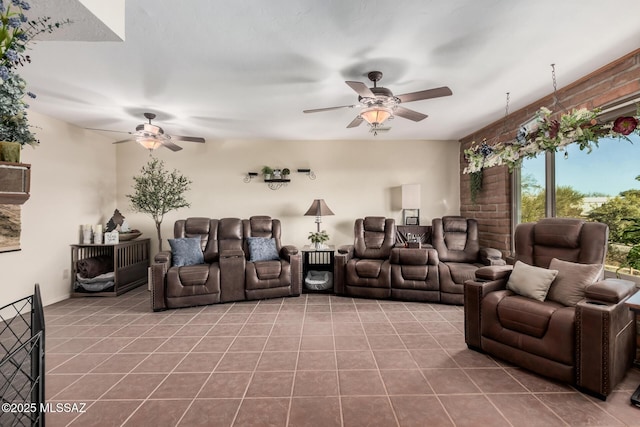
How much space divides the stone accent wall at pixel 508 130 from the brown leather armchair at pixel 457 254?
1.07ft

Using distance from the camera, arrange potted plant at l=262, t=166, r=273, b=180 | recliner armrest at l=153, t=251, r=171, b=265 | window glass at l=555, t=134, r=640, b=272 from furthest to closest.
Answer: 1. potted plant at l=262, t=166, r=273, b=180
2. recliner armrest at l=153, t=251, r=171, b=265
3. window glass at l=555, t=134, r=640, b=272

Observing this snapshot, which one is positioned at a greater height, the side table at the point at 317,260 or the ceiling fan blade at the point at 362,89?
the ceiling fan blade at the point at 362,89

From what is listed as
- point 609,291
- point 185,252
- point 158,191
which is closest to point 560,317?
point 609,291

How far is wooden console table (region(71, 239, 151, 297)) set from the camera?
425 centimetres

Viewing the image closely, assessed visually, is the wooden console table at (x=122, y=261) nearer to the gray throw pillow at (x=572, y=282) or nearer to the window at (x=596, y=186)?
the gray throw pillow at (x=572, y=282)

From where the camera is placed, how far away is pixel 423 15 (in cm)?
191

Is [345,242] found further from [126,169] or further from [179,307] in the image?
[126,169]

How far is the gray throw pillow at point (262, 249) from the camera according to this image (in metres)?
4.36

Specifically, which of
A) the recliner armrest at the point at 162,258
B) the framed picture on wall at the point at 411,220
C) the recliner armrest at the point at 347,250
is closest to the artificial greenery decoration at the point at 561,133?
the framed picture on wall at the point at 411,220

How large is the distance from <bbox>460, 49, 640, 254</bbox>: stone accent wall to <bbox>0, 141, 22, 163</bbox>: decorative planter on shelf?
13.0ft

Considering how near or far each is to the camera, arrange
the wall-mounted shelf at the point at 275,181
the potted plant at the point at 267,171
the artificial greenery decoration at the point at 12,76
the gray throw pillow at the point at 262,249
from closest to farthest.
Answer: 1. the artificial greenery decoration at the point at 12,76
2. the gray throw pillow at the point at 262,249
3. the potted plant at the point at 267,171
4. the wall-mounted shelf at the point at 275,181

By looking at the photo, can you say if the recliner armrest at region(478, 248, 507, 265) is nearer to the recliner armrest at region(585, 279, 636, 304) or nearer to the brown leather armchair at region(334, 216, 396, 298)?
the brown leather armchair at region(334, 216, 396, 298)

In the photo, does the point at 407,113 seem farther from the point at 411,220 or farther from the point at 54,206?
the point at 54,206

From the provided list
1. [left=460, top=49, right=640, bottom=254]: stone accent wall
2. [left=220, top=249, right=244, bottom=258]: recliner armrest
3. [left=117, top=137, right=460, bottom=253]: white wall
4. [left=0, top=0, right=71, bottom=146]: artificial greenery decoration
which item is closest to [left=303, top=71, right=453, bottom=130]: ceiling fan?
[left=460, top=49, right=640, bottom=254]: stone accent wall
